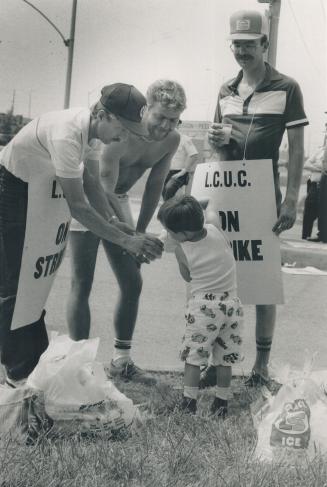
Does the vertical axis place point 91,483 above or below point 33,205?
below

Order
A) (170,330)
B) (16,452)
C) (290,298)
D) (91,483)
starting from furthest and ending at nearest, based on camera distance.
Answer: (290,298) < (170,330) < (16,452) < (91,483)

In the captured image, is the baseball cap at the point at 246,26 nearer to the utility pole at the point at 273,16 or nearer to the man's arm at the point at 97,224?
the man's arm at the point at 97,224

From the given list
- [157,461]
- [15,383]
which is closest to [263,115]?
[15,383]

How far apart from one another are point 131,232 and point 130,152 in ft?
1.78

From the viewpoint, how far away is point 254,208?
416cm

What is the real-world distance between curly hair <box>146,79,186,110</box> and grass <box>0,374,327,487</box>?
1.45 meters

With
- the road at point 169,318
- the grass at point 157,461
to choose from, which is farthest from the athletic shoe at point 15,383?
the road at point 169,318

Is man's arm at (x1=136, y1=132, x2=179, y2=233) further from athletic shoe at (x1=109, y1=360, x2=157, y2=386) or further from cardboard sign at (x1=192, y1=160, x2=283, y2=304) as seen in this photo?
athletic shoe at (x1=109, y1=360, x2=157, y2=386)

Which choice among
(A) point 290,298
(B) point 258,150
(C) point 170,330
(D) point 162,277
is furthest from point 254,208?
(D) point 162,277

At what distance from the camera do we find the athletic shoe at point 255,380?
422 centimetres

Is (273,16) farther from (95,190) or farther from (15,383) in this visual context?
(15,383)

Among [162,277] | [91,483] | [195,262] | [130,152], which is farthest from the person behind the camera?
[162,277]

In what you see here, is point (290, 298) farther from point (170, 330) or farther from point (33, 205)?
point (33, 205)

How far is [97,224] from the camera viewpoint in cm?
331
